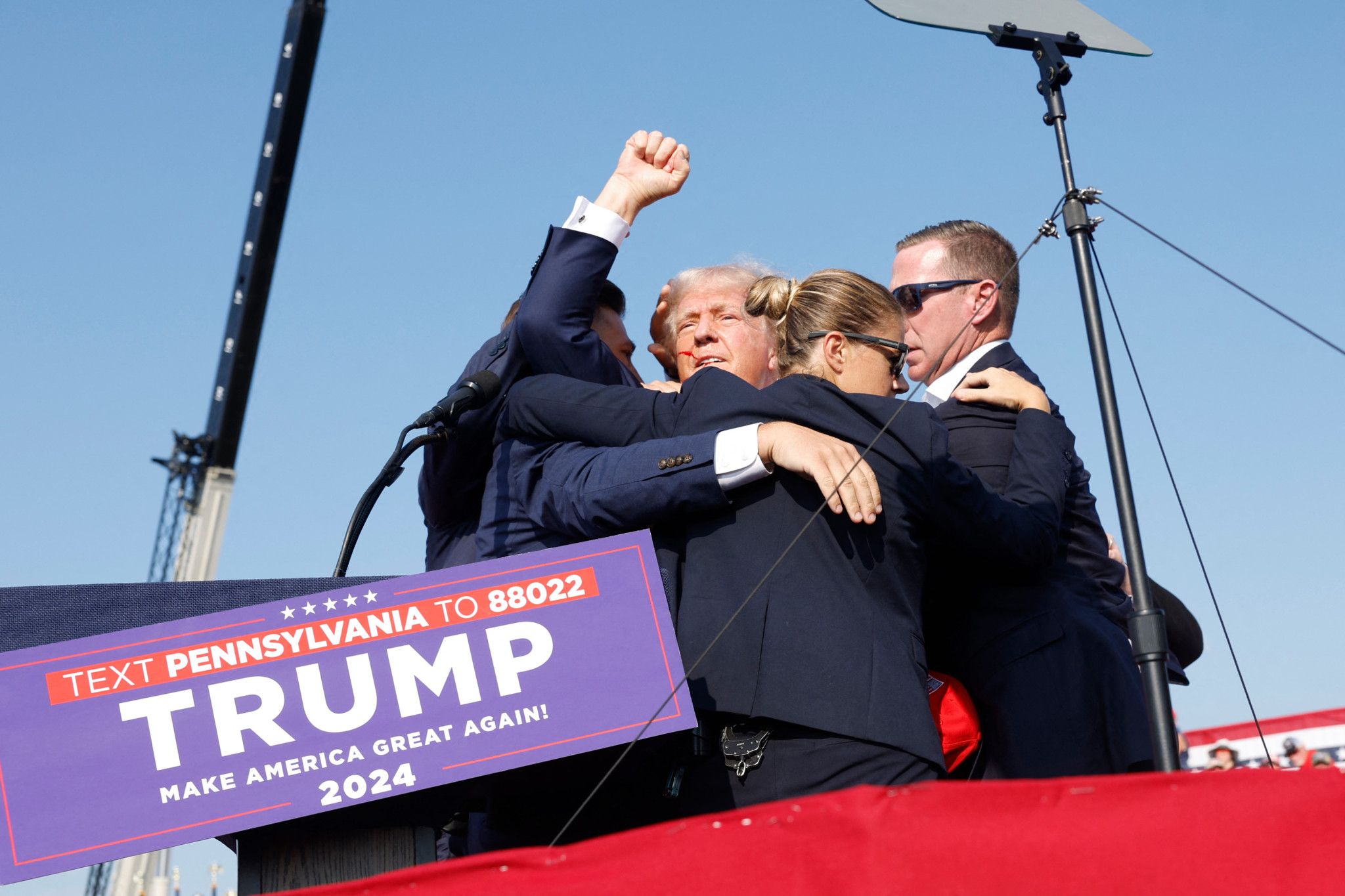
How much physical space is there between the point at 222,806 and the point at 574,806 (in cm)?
57

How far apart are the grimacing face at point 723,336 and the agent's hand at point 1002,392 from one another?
0.49m

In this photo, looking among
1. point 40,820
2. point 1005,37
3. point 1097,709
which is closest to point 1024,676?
point 1097,709

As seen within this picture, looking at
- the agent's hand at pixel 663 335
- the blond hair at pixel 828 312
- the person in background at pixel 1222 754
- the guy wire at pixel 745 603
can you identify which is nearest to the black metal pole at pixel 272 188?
the person in background at pixel 1222 754

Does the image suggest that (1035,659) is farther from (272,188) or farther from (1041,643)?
(272,188)

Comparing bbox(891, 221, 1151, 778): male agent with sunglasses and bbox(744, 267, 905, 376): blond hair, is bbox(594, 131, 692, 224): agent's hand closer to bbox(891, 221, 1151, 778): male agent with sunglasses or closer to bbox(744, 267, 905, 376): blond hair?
bbox(744, 267, 905, 376): blond hair

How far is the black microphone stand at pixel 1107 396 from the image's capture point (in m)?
1.97

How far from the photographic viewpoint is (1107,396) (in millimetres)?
2191

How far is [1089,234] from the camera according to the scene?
2.37 m

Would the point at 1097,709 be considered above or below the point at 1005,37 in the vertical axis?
below

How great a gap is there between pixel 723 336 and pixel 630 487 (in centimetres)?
102

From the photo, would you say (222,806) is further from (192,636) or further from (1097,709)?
(1097,709)

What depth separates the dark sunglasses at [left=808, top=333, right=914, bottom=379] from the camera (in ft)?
8.40

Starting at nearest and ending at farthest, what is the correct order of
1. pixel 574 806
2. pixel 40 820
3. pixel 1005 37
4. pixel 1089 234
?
pixel 40 820 → pixel 574 806 → pixel 1089 234 → pixel 1005 37

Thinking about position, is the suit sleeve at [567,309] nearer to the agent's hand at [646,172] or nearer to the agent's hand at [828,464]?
the agent's hand at [646,172]
